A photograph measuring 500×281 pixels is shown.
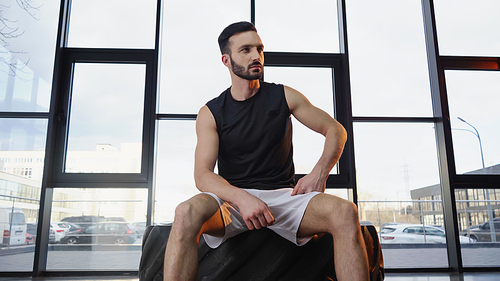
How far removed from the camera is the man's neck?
1.63 metres

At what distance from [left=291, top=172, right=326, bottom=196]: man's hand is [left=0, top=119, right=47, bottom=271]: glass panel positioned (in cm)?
227

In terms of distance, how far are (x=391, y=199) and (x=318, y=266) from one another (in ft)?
6.05

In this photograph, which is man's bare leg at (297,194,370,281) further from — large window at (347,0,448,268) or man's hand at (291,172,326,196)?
large window at (347,0,448,268)

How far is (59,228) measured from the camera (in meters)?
2.83

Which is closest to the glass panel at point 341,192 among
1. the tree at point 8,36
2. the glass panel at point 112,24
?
the glass panel at point 112,24

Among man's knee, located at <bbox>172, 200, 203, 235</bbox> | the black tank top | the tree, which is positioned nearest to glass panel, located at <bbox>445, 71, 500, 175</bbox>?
the black tank top

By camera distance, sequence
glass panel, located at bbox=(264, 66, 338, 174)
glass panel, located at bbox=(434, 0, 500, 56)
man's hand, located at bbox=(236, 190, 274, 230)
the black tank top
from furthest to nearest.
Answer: glass panel, located at bbox=(434, 0, 500, 56) → glass panel, located at bbox=(264, 66, 338, 174) → the black tank top → man's hand, located at bbox=(236, 190, 274, 230)

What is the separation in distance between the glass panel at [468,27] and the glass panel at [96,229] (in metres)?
2.85

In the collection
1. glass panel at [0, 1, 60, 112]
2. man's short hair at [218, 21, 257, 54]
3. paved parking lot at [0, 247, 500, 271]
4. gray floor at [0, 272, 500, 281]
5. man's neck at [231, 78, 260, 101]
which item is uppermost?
glass panel at [0, 1, 60, 112]

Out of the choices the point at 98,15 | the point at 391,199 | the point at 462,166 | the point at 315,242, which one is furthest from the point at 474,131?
the point at 98,15

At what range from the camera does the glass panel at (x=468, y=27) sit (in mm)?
3289

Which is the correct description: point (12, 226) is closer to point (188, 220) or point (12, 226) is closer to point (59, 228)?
point (59, 228)

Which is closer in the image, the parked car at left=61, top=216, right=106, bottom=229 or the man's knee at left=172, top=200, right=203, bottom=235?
the man's knee at left=172, top=200, right=203, bottom=235

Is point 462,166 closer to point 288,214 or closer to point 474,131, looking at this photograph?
point 474,131
